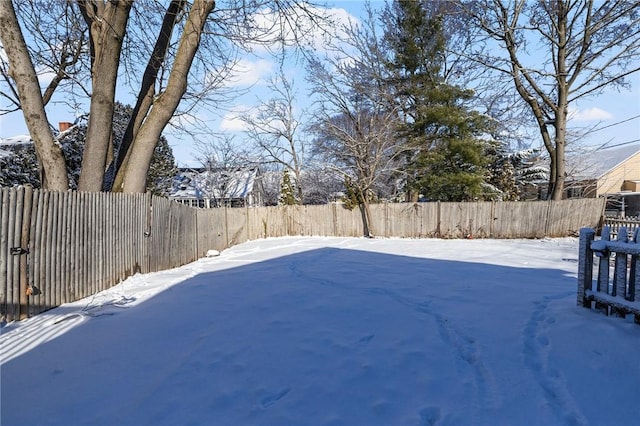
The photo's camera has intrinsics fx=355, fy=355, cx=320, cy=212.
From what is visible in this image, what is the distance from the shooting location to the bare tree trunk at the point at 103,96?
614 centimetres

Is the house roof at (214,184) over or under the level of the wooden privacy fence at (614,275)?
over

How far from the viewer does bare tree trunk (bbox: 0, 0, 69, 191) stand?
5.11m

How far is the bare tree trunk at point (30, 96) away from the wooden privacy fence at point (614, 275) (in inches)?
293

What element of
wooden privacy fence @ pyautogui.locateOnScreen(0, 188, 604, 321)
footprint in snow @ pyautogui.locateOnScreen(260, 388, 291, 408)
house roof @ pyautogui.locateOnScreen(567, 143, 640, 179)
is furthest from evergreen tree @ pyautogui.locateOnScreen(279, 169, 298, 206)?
footprint in snow @ pyautogui.locateOnScreen(260, 388, 291, 408)

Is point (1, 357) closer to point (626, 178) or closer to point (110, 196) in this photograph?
point (110, 196)

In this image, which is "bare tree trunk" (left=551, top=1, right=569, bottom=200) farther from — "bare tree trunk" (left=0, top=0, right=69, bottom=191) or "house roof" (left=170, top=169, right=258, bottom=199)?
"house roof" (left=170, top=169, right=258, bottom=199)

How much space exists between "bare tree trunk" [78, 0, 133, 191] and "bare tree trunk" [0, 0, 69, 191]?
0.39 m

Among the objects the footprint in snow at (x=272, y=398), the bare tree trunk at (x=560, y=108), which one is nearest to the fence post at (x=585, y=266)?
the footprint in snow at (x=272, y=398)

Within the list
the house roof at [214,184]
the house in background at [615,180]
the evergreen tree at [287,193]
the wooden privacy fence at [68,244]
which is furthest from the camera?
the house roof at [214,184]

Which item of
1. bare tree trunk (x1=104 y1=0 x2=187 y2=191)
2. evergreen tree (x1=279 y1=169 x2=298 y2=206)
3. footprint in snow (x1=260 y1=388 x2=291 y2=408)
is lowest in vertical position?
footprint in snow (x1=260 y1=388 x2=291 y2=408)

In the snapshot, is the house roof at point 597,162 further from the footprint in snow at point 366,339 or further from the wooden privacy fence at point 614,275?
the footprint in snow at point 366,339

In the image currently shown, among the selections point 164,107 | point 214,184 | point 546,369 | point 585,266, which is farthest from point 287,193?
point 546,369

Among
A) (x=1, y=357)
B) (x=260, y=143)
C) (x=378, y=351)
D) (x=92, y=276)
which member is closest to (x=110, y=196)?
(x=92, y=276)

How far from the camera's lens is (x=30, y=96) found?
5.42 m
